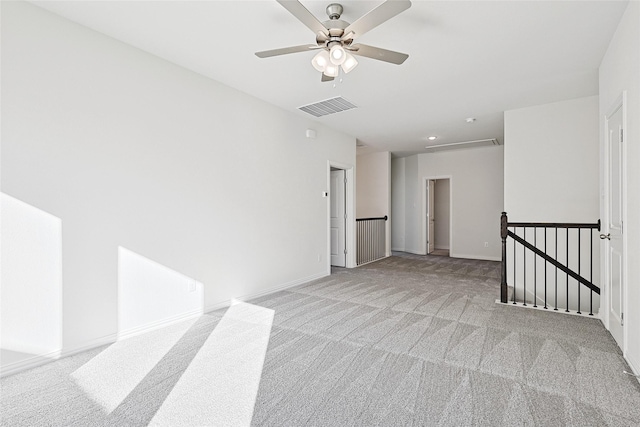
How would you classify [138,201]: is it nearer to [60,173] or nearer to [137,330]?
[60,173]

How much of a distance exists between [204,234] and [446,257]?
6279mm

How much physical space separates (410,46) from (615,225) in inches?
96.7

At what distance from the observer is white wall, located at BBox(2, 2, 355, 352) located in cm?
235

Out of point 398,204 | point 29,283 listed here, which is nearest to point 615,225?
point 29,283

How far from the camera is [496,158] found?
7379 mm

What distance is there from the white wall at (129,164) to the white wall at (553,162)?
3571 mm

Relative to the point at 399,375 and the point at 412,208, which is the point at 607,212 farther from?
the point at 412,208

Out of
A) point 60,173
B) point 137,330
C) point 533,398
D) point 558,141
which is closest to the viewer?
point 533,398

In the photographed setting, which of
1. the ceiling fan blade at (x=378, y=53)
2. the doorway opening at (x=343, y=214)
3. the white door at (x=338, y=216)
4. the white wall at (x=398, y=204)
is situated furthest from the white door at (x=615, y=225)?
the white wall at (x=398, y=204)

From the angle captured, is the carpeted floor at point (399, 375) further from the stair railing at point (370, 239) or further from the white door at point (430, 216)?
the white door at point (430, 216)

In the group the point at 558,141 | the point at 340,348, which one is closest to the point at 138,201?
the point at 340,348

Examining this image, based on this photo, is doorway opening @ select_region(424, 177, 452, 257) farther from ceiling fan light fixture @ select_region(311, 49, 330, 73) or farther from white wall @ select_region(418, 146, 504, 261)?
ceiling fan light fixture @ select_region(311, 49, 330, 73)

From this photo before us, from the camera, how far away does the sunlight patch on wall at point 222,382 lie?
1740 millimetres

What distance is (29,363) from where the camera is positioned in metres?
2.31
